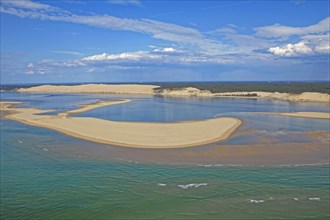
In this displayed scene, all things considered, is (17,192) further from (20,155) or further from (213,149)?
(213,149)

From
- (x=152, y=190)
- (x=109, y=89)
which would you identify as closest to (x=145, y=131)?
(x=152, y=190)

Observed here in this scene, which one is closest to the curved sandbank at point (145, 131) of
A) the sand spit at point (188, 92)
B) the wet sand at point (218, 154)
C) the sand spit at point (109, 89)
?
the wet sand at point (218, 154)

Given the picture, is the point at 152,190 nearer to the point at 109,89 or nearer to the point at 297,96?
the point at 297,96

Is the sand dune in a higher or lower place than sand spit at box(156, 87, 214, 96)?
lower

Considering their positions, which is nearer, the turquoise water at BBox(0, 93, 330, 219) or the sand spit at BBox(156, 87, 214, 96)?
the turquoise water at BBox(0, 93, 330, 219)

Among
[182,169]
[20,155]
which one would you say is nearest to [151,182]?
[182,169]

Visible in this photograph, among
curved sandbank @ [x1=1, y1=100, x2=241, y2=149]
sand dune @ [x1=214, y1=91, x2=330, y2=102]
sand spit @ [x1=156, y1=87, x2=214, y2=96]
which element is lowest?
curved sandbank @ [x1=1, y1=100, x2=241, y2=149]

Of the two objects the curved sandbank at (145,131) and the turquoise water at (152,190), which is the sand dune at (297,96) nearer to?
the curved sandbank at (145,131)

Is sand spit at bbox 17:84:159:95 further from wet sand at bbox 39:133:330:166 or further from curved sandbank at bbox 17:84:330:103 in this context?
wet sand at bbox 39:133:330:166

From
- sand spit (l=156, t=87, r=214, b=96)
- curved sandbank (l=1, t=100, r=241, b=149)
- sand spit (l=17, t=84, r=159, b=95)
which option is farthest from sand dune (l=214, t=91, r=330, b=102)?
curved sandbank (l=1, t=100, r=241, b=149)
